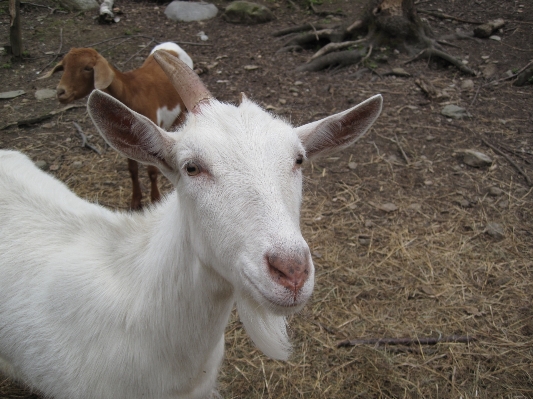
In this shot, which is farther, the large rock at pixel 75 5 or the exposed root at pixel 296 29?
the large rock at pixel 75 5

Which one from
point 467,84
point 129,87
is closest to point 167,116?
point 129,87

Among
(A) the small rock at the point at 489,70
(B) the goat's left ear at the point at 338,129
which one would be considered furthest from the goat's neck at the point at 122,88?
(A) the small rock at the point at 489,70

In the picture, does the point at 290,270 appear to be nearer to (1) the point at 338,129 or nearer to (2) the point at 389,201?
(1) the point at 338,129

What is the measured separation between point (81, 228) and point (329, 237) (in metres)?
2.28

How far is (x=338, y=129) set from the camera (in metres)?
2.00

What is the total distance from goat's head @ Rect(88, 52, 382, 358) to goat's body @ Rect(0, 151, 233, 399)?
0.20 m

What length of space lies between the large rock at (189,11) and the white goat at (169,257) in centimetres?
660

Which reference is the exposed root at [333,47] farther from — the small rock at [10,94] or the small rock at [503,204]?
the small rock at [10,94]

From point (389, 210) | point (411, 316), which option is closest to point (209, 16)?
point (389, 210)

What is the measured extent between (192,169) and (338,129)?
71cm

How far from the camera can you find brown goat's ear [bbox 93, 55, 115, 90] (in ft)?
13.1

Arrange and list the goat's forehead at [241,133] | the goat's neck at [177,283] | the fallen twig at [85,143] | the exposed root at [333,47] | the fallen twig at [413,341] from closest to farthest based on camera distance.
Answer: the goat's forehead at [241,133] < the goat's neck at [177,283] < the fallen twig at [413,341] < the fallen twig at [85,143] < the exposed root at [333,47]

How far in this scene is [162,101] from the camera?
471 cm

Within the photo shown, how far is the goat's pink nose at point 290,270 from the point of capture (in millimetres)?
1374
